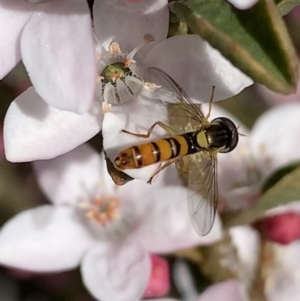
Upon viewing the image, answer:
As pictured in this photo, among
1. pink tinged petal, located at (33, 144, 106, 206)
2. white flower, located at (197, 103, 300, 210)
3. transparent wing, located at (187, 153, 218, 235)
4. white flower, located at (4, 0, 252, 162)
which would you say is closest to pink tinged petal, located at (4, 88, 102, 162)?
white flower, located at (4, 0, 252, 162)

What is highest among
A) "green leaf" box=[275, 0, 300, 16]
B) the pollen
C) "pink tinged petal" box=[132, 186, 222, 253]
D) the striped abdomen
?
"green leaf" box=[275, 0, 300, 16]

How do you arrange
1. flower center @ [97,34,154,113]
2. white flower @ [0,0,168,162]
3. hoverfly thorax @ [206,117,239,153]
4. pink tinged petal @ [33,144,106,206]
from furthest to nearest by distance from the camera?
pink tinged petal @ [33,144,106,206]
hoverfly thorax @ [206,117,239,153]
flower center @ [97,34,154,113]
white flower @ [0,0,168,162]

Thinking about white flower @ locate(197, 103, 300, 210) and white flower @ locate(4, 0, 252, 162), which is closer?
white flower @ locate(4, 0, 252, 162)

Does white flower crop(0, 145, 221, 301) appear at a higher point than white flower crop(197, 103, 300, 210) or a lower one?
higher

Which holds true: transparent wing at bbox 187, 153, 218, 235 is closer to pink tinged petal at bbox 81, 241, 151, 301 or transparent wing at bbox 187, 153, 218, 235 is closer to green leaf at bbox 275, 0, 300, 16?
pink tinged petal at bbox 81, 241, 151, 301

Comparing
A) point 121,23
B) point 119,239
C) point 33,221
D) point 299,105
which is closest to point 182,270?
point 119,239

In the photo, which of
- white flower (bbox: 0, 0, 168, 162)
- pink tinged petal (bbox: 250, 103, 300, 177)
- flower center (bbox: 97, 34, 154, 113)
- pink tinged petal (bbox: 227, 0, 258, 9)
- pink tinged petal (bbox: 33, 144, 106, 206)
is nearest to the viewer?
pink tinged petal (bbox: 227, 0, 258, 9)

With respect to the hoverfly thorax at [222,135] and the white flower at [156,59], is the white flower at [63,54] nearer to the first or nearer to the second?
the white flower at [156,59]
